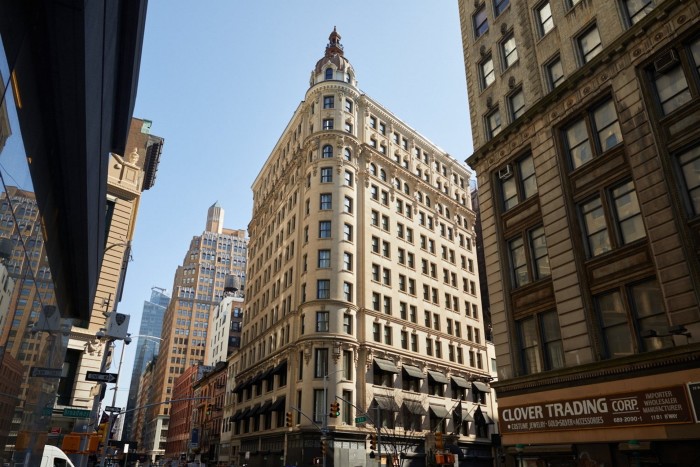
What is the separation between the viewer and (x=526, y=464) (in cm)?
2034

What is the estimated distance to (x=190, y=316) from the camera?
6526 inches

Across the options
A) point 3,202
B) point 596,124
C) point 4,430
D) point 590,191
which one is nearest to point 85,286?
point 4,430

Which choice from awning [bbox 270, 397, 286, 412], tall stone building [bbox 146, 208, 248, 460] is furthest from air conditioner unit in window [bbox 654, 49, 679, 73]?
tall stone building [bbox 146, 208, 248, 460]

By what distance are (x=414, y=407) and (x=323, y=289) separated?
51.4 feet

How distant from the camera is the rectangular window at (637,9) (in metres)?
19.9

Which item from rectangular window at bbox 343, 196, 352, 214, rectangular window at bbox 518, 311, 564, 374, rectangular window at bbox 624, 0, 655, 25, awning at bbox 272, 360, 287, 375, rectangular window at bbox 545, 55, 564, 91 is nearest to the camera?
rectangular window at bbox 624, 0, 655, 25

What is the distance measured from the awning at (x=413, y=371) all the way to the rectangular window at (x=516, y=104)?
112 feet

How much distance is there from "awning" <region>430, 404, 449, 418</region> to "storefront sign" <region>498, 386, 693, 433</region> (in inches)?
1321

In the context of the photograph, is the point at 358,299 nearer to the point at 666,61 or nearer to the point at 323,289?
the point at 323,289

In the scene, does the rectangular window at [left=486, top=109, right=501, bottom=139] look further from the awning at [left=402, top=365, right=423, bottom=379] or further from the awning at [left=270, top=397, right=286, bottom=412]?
the awning at [left=270, top=397, right=286, bottom=412]

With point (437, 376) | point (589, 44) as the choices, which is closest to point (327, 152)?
point (437, 376)

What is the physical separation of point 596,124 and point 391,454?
120ft

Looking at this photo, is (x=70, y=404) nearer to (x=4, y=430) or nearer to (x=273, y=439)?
(x=273, y=439)

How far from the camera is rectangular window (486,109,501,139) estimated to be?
27.2 metres
